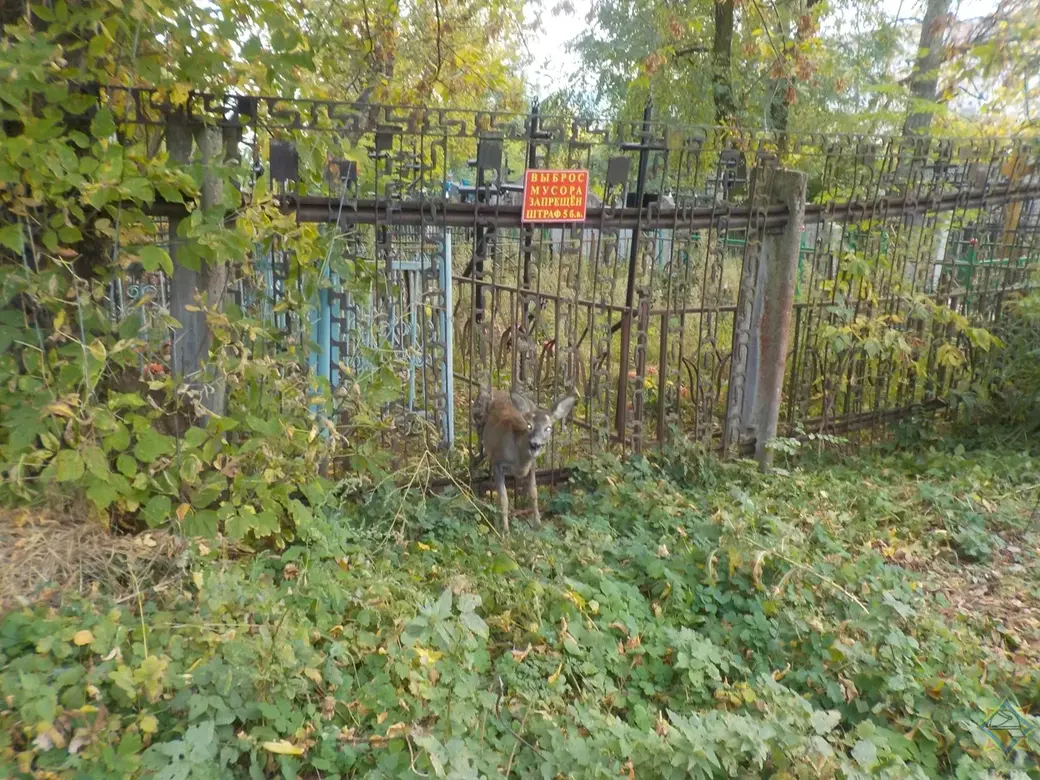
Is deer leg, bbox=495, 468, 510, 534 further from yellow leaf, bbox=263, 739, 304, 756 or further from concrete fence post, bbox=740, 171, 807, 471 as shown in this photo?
concrete fence post, bbox=740, 171, 807, 471

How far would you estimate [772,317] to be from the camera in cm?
601

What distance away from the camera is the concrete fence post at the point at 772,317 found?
19.4ft

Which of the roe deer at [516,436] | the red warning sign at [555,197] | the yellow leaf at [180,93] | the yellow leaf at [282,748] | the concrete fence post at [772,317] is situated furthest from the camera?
the concrete fence post at [772,317]

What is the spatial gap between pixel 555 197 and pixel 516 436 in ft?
5.30

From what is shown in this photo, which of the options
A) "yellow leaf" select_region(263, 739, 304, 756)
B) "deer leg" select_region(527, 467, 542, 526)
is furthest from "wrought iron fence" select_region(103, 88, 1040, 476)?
"yellow leaf" select_region(263, 739, 304, 756)

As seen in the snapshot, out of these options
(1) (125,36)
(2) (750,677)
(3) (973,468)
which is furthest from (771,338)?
(1) (125,36)

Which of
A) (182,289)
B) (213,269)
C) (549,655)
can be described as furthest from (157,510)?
(549,655)

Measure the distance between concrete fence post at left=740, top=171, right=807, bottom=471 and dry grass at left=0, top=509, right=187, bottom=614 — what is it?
4503 mm

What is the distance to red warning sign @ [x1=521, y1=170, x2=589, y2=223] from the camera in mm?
4906

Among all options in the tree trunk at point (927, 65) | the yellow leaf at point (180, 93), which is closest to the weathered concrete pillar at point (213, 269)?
the yellow leaf at point (180, 93)

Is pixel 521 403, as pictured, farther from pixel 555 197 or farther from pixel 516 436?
pixel 555 197

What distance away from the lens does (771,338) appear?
6.06 metres

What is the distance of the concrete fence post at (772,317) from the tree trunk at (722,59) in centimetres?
550

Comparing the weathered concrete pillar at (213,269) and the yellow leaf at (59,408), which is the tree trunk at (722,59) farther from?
the yellow leaf at (59,408)
